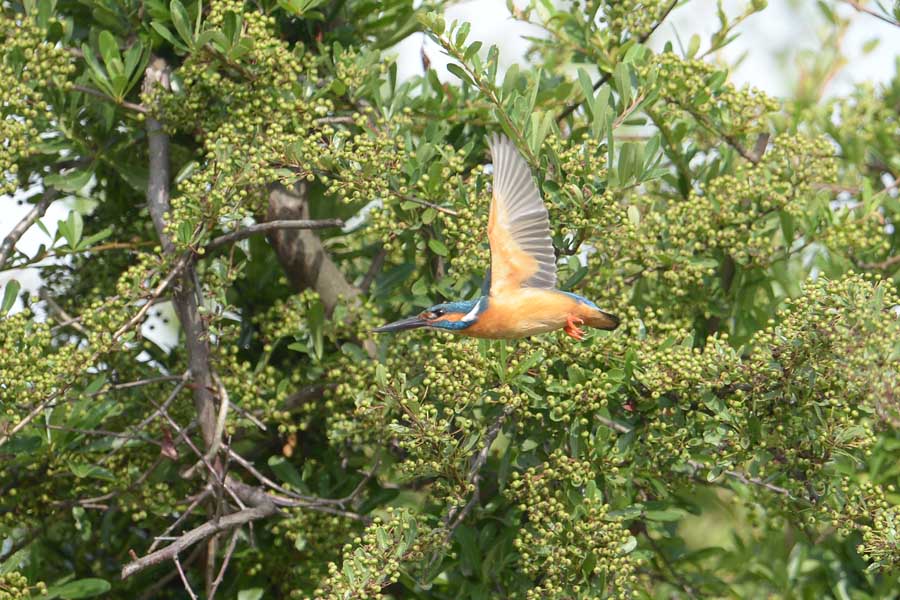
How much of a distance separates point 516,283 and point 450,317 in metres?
0.23

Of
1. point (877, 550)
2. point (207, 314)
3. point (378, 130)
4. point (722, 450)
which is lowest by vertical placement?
point (877, 550)

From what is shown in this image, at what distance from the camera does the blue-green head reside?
11.2ft

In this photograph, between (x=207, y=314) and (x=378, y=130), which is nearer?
(x=207, y=314)

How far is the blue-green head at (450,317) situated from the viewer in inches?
134

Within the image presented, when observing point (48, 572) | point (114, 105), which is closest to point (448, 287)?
point (114, 105)

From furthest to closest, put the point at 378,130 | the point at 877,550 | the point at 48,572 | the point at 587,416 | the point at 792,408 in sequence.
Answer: the point at 48,572, the point at 378,130, the point at 587,416, the point at 792,408, the point at 877,550

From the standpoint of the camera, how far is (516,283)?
348cm

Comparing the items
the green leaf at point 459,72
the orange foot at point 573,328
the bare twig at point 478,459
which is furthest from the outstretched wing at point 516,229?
the bare twig at point 478,459

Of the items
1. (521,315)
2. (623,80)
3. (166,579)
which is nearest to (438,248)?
(521,315)

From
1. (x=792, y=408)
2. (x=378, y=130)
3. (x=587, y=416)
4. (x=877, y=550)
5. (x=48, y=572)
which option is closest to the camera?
(x=877, y=550)

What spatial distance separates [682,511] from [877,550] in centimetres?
104

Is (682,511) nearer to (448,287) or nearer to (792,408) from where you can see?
(792,408)

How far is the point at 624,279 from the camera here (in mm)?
3996

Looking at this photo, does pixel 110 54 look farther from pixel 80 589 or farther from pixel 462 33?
pixel 80 589
